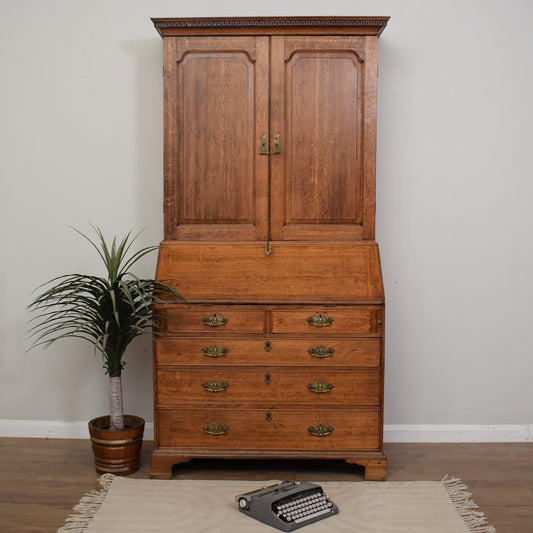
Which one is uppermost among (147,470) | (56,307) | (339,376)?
(56,307)

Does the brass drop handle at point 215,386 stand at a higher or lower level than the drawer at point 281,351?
lower

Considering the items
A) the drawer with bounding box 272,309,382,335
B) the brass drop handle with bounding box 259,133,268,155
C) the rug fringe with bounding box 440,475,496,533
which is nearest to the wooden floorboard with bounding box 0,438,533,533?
the rug fringe with bounding box 440,475,496,533

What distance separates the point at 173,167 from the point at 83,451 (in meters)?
1.56

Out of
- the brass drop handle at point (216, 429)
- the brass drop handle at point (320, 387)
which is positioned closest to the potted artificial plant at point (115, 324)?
the brass drop handle at point (216, 429)

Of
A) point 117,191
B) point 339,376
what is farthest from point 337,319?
point 117,191

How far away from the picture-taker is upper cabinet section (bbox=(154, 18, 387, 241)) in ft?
9.60

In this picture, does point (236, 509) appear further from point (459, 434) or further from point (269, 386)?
point (459, 434)

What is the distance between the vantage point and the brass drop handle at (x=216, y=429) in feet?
9.39

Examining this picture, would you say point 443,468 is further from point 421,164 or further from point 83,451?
point 83,451

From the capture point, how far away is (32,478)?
9.34ft

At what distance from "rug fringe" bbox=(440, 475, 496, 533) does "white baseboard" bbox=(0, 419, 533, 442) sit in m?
0.51

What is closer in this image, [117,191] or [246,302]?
[246,302]

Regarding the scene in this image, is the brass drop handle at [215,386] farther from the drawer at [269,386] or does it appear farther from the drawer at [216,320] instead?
the drawer at [216,320]

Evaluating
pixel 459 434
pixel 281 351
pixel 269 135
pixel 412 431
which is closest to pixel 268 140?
pixel 269 135
